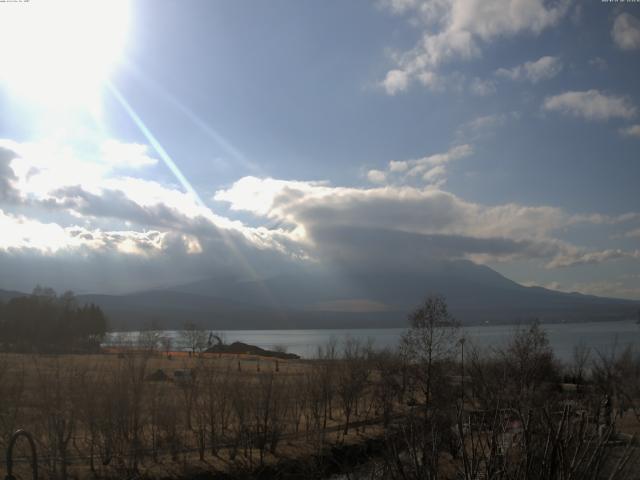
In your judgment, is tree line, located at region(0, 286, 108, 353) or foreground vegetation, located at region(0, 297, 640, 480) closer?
foreground vegetation, located at region(0, 297, 640, 480)

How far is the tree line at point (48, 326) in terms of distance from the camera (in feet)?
311

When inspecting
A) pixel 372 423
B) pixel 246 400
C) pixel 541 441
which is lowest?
pixel 372 423

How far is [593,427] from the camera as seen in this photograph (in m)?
9.20

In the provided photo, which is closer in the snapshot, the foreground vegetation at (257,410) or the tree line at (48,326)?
the foreground vegetation at (257,410)

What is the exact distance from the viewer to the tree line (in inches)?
3737

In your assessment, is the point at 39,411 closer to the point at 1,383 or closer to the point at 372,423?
the point at 1,383

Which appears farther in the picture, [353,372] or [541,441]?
[353,372]

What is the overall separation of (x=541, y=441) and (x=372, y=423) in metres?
38.2

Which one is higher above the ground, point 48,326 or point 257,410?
point 48,326

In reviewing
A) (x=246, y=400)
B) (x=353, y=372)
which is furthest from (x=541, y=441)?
(x=353, y=372)

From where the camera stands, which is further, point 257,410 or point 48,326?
point 48,326

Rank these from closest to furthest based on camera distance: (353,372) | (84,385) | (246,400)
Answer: (84,385), (246,400), (353,372)

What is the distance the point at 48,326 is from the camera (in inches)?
3942

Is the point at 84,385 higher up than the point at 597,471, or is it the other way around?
the point at 597,471
